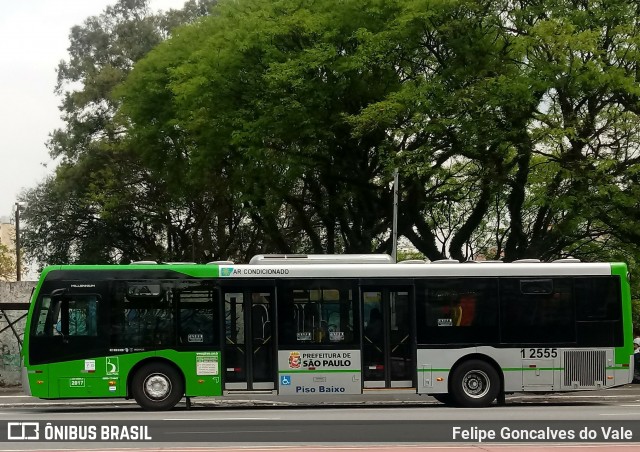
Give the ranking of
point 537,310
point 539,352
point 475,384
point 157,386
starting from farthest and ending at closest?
point 537,310 < point 539,352 < point 475,384 < point 157,386

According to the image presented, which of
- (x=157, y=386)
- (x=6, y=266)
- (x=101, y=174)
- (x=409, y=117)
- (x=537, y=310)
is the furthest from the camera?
(x=6, y=266)

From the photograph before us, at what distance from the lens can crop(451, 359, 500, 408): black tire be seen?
875 inches

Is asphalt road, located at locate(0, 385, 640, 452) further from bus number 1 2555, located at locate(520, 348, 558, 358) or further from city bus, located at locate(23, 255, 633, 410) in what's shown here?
bus number 1 2555, located at locate(520, 348, 558, 358)

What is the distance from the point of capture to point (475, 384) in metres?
22.4

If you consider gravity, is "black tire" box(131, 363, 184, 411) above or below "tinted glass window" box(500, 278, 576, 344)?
below

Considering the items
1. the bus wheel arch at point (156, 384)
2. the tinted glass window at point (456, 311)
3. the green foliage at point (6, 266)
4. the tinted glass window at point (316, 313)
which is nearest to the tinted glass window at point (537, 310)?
the tinted glass window at point (456, 311)

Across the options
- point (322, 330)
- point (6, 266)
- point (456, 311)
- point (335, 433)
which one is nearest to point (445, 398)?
point (456, 311)

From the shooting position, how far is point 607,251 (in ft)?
124

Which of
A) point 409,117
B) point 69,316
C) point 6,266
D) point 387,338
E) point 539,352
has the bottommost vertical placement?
point 539,352

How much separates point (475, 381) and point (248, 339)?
4.75 meters

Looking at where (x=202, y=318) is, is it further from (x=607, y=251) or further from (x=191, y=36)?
(x=191, y=36)

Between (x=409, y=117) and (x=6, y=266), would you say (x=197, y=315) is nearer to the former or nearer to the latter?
(x=409, y=117)

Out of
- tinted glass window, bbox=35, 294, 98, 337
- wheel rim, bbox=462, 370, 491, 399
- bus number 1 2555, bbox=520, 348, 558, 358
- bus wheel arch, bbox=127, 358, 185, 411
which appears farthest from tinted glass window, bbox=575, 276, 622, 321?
tinted glass window, bbox=35, 294, 98, 337

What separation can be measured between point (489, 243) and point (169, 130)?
56.8 ft
